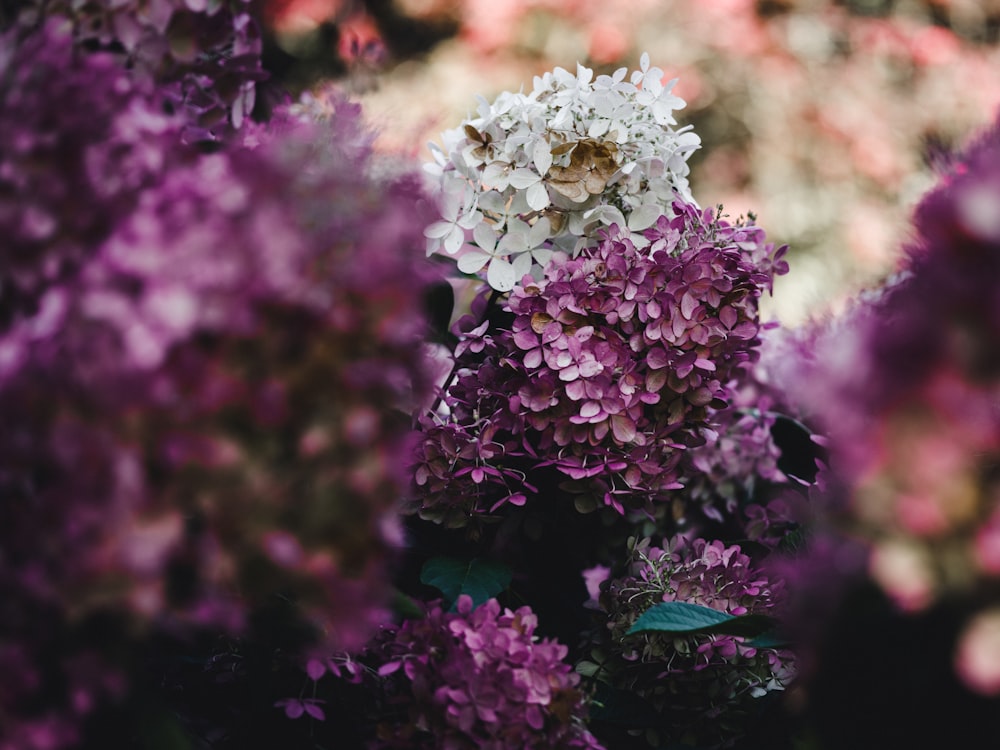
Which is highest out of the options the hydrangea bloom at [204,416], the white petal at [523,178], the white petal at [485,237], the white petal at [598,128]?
the hydrangea bloom at [204,416]

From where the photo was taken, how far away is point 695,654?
821mm

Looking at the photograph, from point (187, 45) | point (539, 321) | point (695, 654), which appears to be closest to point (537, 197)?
point (539, 321)

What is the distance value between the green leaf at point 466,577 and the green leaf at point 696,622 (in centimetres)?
15

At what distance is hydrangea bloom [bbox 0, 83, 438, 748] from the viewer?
1.35ft

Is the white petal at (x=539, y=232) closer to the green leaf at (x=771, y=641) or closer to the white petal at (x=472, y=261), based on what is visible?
the white petal at (x=472, y=261)

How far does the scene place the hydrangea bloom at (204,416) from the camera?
1.35ft

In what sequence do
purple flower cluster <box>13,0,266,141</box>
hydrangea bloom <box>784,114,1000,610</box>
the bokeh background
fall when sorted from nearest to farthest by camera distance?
1. hydrangea bloom <box>784,114,1000,610</box>
2. purple flower cluster <box>13,0,266,141</box>
3. the bokeh background

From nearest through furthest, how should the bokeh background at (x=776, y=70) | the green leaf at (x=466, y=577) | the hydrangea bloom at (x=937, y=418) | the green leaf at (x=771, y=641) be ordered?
the hydrangea bloom at (x=937, y=418), the green leaf at (x=771, y=641), the green leaf at (x=466, y=577), the bokeh background at (x=776, y=70)

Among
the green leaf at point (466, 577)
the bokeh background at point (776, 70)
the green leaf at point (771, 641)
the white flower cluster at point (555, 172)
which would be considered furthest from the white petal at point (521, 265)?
the bokeh background at point (776, 70)

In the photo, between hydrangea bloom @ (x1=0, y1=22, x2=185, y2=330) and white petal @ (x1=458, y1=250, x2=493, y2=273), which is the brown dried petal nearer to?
white petal @ (x1=458, y1=250, x2=493, y2=273)

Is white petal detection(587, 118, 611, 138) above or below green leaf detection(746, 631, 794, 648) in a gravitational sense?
above

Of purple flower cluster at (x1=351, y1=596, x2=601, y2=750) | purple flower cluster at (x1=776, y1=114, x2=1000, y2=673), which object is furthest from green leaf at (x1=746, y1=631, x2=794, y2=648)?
purple flower cluster at (x1=776, y1=114, x2=1000, y2=673)

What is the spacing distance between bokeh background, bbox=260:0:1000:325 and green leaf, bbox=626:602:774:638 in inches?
128

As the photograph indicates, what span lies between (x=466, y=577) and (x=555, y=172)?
406 mm
